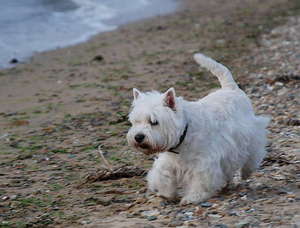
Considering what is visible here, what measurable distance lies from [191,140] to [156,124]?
41 centimetres

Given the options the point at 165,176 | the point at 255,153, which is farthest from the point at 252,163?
the point at 165,176

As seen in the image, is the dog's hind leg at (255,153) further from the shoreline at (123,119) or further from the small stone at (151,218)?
the small stone at (151,218)

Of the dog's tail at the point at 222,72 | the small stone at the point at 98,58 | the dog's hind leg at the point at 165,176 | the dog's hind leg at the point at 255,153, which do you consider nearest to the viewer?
the dog's hind leg at the point at 165,176

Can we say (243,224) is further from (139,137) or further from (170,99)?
(170,99)

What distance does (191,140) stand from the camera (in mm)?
5137

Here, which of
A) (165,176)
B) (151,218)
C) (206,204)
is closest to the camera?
(151,218)

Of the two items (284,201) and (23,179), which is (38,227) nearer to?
(23,179)

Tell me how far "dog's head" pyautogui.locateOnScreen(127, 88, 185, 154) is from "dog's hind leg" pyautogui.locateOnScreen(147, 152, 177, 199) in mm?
343

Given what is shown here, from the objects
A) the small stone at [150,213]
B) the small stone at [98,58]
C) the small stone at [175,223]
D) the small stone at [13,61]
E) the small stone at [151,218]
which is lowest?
the small stone at [175,223]

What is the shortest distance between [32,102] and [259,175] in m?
5.32

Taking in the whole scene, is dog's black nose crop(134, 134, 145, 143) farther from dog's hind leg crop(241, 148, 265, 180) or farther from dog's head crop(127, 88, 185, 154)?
dog's hind leg crop(241, 148, 265, 180)

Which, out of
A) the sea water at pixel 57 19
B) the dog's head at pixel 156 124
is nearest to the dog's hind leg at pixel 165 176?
the dog's head at pixel 156 124

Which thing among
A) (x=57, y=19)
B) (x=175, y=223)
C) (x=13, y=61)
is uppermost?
(x=57, y=19)

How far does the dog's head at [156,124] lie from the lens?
483 cm
